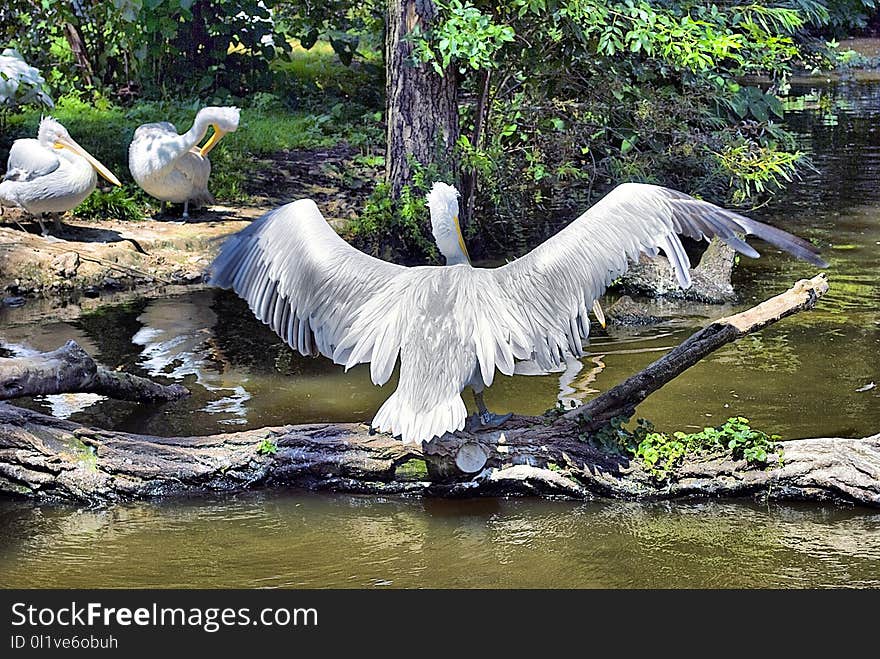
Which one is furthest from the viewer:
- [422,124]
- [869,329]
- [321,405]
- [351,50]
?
[351,50]

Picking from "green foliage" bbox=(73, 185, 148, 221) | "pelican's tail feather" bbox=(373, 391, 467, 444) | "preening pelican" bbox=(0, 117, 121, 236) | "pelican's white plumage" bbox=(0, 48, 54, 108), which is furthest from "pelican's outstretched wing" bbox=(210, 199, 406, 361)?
"green foliage" bbox=(73, 185, 148, 221)

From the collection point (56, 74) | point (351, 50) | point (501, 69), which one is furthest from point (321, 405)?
point (56, 74)

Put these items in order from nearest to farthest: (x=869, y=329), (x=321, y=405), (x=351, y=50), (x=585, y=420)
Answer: (x=585, y=420)
(x=321, y=405)
(x=869, y=329)
(x=351, y=50)

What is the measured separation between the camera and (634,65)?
344 inches

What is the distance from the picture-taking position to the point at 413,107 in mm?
8602

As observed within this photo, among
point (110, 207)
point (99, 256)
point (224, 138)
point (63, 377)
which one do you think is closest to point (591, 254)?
point (63, 377)

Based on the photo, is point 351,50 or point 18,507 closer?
point 18,507

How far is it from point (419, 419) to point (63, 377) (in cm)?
170

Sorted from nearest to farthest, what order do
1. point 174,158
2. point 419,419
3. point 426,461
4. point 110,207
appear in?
point 419,419 → point 426,461 → point 174,158 → point 110,207

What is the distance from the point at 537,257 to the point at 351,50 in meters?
8.80

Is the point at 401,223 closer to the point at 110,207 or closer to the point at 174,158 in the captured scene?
the point at 174,158

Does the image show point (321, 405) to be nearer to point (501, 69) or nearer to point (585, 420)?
point (585, 420)

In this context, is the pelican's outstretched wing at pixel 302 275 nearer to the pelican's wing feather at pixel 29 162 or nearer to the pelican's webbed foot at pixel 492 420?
the pelican's webbed foot at pixel 492 420

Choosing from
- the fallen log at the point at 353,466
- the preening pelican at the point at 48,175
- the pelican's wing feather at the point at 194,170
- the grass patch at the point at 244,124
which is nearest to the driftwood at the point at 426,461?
the fallen log at the point at 353,466
